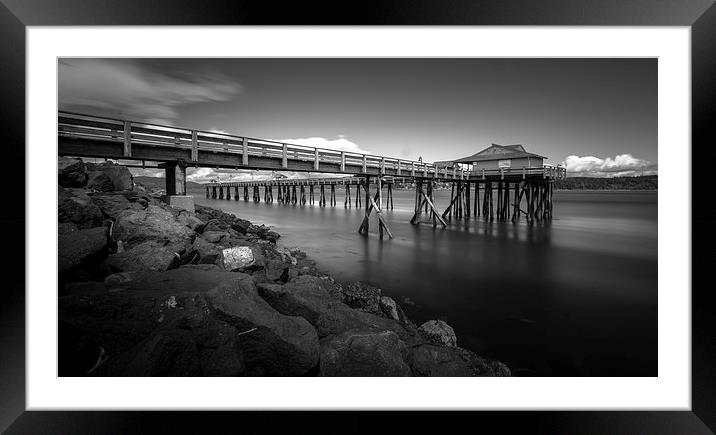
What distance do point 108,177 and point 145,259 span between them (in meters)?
4.33

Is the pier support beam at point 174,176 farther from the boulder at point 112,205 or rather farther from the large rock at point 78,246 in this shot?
the large rock at point 78,246

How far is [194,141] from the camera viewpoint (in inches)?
235

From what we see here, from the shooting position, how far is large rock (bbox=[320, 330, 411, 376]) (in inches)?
109

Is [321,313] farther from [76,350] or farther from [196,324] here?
[76,350]

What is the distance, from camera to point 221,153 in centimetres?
660

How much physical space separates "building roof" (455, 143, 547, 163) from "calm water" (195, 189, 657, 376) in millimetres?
6850

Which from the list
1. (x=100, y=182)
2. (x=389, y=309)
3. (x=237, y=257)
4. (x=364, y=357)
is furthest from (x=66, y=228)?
(x=389, y=309)

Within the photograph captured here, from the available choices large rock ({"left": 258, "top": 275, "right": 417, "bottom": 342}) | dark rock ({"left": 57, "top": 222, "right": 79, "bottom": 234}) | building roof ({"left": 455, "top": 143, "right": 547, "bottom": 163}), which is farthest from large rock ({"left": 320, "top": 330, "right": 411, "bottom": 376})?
building roof ({"left": 455, "top": 143, "right": 547, "bottom": 163})

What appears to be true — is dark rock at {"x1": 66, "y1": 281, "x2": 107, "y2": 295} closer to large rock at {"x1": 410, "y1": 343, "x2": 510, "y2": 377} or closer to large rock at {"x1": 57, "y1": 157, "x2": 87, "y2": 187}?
large rock at {"x1": 410, "y1": 343, "x2": 510, "y2": 377}

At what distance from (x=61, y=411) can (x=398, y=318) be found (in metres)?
3.82

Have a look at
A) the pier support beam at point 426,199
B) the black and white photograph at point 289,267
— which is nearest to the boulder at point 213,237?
the black and white photograph at point 289,267
